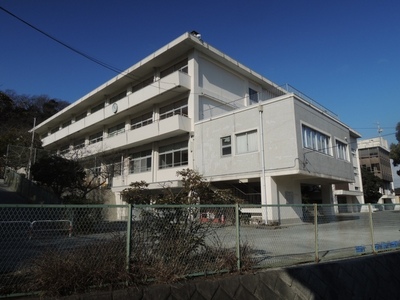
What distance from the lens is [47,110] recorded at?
5525 centimetres

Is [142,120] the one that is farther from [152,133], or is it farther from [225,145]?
[225,145]

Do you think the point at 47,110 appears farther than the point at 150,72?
Yes

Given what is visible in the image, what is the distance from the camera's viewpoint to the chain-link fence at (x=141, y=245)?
14.3ft

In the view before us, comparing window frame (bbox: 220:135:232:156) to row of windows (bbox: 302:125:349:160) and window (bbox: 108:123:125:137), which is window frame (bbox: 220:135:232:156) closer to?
row of windows (bbox: 302:125:349:160)

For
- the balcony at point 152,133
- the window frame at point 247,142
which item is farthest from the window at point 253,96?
the window frame at point 247,142

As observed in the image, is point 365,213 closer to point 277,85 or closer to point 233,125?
point 233,125

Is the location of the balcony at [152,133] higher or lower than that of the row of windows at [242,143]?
higher

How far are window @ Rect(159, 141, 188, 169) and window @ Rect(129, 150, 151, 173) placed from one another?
1650 millimetres

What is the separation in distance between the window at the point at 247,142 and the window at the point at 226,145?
0.58m

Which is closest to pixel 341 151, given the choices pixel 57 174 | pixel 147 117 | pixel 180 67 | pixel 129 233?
pixel 180 67

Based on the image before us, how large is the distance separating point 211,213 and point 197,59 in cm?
1861

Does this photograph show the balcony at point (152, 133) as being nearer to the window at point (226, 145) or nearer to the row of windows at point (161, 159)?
the row of windows at point (161, 159)

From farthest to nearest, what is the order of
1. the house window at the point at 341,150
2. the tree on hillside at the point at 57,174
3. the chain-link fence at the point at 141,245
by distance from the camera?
the house window at the point at 341,150 → the tree on hillside at the point at 57,174 → the chain-link fence at the point at 141,245

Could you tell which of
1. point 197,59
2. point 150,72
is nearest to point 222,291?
point 197,59
